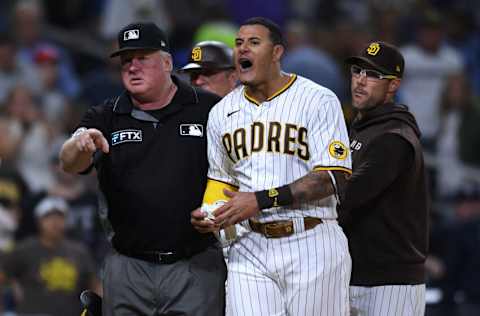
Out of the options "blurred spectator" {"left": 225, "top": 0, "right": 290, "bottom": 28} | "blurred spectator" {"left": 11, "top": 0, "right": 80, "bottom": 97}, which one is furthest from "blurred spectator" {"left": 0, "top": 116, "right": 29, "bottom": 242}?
"blurred spectator" {"left": 225, "top": 0, "right": 290, "bottom": 28}

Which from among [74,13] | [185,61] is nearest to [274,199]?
[185,61]

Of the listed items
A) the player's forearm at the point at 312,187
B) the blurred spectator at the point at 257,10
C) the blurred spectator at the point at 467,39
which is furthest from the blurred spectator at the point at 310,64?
the player's forearm at the point at 312,187

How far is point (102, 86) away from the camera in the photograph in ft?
39.5

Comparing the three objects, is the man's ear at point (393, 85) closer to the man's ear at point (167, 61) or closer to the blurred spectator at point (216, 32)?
the man's ear at point (167, 61)

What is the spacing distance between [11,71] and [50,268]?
2.39 meters

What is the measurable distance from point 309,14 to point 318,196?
9207mm

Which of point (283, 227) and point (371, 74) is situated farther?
point (371, 74)

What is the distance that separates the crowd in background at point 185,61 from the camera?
11.2 m

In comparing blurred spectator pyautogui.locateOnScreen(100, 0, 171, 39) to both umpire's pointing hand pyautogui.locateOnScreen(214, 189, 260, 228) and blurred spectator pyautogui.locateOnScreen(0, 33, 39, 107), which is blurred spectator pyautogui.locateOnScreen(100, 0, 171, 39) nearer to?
blurred spectator pyautogui.locateOnScreen(0, 33, 39, 107)

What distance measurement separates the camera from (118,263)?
6.62 m

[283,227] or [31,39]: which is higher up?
[31,39]

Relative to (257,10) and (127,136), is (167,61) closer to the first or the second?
(127,136)

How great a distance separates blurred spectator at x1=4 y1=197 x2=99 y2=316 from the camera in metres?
10.7

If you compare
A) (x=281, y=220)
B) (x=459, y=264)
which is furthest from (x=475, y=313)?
(x=281, y=220)
